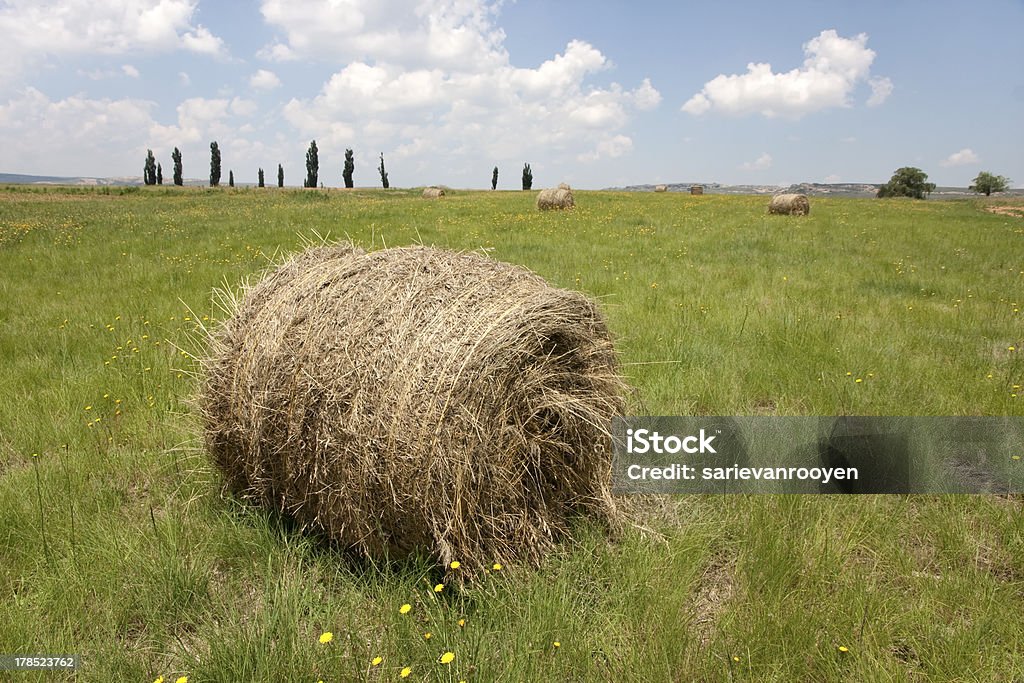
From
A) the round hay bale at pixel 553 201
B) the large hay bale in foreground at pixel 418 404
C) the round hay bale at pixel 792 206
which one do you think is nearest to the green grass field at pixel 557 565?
the large hay bale in foreground at pixel 418 404

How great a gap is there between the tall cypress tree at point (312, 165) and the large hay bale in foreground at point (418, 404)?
269ft

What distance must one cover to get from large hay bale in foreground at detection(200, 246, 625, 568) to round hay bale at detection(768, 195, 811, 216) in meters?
27.5

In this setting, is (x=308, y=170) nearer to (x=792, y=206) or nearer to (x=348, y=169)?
(x=348, y=169)

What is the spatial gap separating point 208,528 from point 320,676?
59.0 inches

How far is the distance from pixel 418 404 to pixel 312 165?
83658mm

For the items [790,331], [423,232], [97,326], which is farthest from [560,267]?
[97,326]

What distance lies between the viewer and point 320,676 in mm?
2412

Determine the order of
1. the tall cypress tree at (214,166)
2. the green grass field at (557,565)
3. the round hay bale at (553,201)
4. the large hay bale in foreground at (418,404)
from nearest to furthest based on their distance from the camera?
the green grass field at (557,565) < the large hay bale in foreground at (418,404) < the round hay bale at (553,201) < the tall cypress tree at (214,166)

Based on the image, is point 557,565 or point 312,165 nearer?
point 557,565

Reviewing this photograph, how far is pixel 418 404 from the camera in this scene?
2795 mm

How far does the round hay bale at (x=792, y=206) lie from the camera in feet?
88.8

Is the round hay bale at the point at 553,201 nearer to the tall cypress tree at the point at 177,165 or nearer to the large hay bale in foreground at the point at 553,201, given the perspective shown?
the large hay bale in foreground at the point at 553,201

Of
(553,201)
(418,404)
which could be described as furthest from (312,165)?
(418,404)

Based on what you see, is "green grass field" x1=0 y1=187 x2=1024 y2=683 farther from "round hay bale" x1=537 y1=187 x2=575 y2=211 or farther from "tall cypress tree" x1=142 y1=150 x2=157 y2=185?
"tall cypress tree" x1=142 y1=150 x2=157 y2=185
